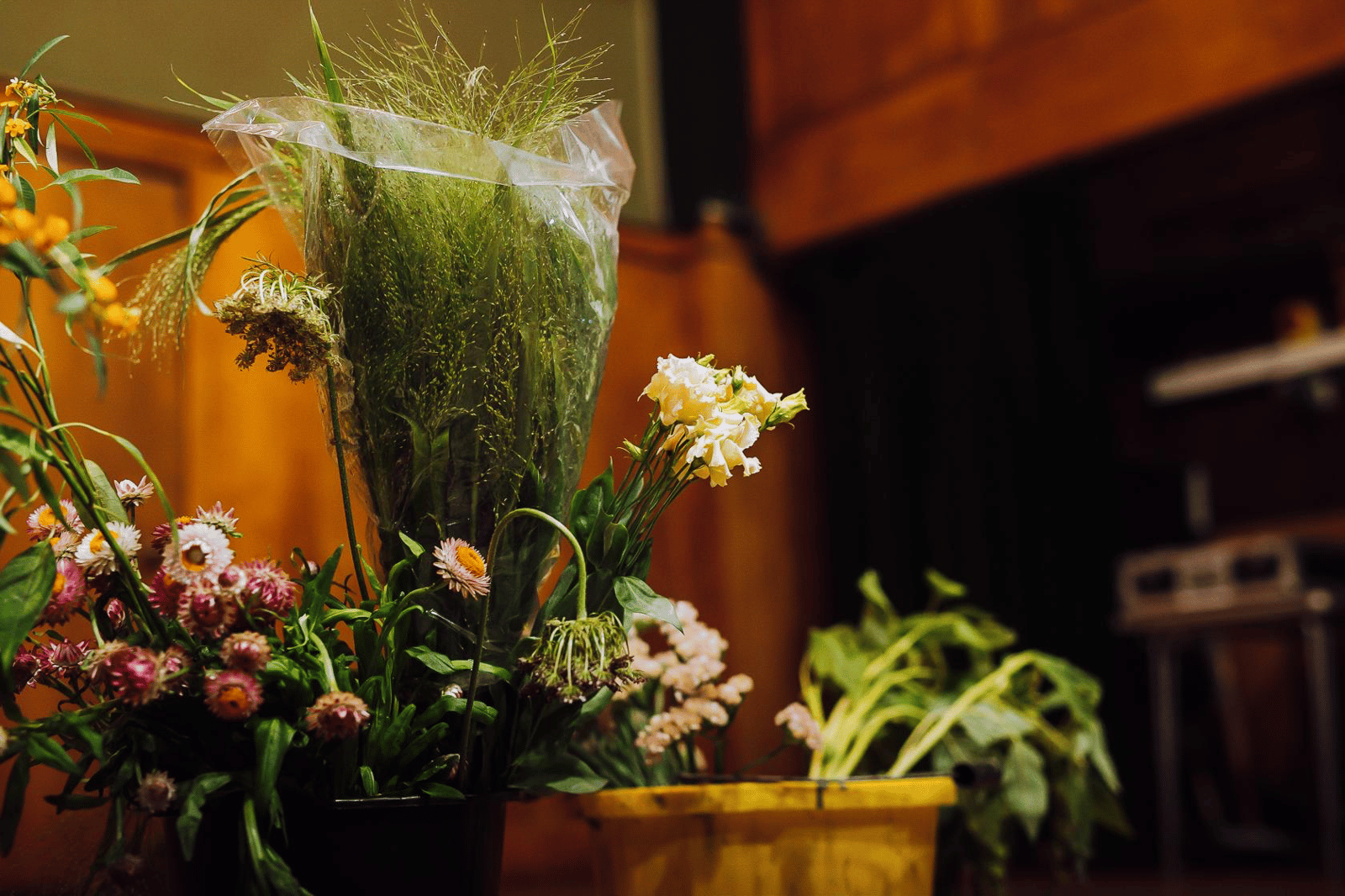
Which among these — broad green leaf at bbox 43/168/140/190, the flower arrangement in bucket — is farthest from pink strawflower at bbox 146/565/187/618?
broad green leaf at bbox 43/168/140/190

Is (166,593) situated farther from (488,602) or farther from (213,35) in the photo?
(213,35)

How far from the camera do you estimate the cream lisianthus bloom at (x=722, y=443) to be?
0.69 meters

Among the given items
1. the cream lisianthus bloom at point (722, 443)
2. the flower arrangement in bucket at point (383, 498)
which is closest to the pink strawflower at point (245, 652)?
the flower arrangement in bucket at point (383, 498)

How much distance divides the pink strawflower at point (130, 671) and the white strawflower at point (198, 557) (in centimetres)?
4

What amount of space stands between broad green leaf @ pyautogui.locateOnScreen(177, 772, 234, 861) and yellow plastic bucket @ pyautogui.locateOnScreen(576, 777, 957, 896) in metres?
0.26

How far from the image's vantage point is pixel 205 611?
62 cm

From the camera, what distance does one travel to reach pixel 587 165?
77cm

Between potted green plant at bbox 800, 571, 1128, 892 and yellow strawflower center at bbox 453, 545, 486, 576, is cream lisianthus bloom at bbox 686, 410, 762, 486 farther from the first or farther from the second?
potted green plant at bbox 800, 571, 1128, 892

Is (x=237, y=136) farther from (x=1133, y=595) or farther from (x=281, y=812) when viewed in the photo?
(x=1133, y=595)

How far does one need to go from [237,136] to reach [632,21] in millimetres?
2478

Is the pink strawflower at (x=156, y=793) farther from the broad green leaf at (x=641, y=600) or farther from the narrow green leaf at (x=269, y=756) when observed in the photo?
the broad green leaf at (x=641, y=600)

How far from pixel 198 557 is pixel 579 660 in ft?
0.64

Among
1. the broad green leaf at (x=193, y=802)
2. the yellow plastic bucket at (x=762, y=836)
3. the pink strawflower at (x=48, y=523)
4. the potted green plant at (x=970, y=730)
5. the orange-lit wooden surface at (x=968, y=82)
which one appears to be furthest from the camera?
the orange-lit wooden surface at (x=968, y=82)

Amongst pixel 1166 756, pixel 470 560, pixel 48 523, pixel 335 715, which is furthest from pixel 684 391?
pixel 1166 756
